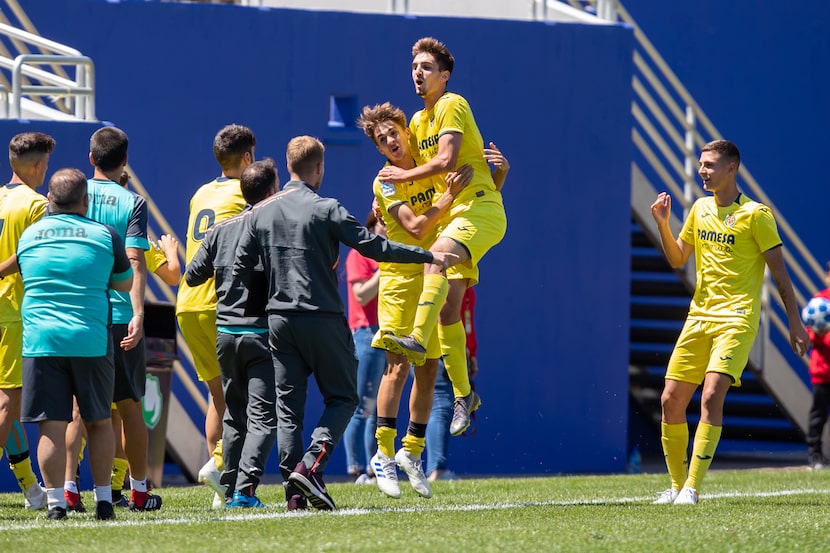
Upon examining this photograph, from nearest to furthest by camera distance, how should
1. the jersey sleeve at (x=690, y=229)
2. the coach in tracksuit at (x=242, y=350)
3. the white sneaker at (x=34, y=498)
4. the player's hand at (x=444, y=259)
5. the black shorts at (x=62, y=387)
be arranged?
the black shorts at (x=62, y=387), the player's hand at (x=444, y=259), the coach in tracksuit at (x=242, y=350), the white sneaker at (x=34, y=498), the jersey sleeve at (x=690, y=229)

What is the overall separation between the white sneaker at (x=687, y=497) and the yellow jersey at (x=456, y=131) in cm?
228

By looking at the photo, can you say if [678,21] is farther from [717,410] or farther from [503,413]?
[717,410]

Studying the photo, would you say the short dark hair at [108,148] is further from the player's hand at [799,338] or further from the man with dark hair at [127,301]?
the player's hand at [799,338]

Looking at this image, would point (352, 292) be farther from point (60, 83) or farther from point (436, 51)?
point (436, 51)

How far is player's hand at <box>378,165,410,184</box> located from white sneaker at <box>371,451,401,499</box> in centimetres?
172

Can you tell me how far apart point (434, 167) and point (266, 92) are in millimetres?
4883

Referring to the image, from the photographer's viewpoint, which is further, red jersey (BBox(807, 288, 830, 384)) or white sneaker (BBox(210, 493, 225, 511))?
red jersey (BBox(807, 288, 830, 384))

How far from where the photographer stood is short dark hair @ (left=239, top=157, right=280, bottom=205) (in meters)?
8.20

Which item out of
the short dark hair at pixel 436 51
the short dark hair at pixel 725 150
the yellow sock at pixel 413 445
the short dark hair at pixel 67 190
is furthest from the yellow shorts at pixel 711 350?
the short dark hair at pixel 67 190

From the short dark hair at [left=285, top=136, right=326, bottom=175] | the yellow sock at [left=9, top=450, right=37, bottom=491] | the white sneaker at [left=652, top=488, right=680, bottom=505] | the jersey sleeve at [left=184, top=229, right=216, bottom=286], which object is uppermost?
the short dark hair at [left=285, top=136, right=326, bottom=175]

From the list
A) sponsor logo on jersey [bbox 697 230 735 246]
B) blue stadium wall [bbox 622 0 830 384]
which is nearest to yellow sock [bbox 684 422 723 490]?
sponsor logo on jersey [bbox 697 230 735 246]

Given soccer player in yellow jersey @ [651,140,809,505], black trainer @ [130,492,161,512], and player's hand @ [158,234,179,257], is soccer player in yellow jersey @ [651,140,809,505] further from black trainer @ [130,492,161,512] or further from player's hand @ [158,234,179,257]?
black trainer @ [130,492,161,512]

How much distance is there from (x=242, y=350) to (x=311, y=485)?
0.92m

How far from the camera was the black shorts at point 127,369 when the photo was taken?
8328mm
